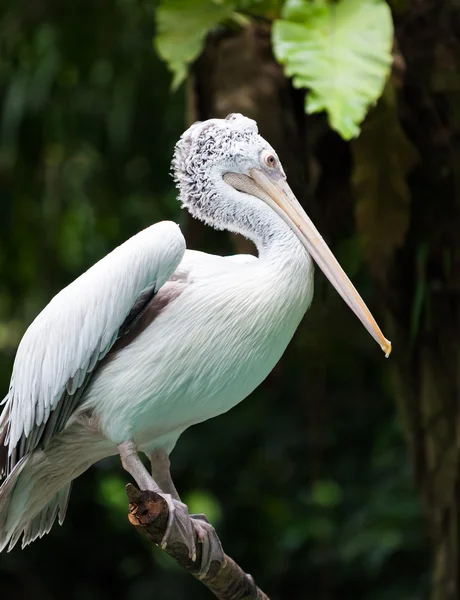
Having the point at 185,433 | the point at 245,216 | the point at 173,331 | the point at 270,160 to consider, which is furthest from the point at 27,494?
the point at 185,433

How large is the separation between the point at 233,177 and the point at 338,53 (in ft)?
3.84

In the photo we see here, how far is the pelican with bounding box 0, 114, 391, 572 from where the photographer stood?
322cm

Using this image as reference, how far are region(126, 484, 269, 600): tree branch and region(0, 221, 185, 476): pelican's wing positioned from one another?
0.48m

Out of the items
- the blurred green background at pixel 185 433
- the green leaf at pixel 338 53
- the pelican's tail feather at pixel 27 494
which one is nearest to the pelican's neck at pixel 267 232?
the green leaf at pixel 338 53

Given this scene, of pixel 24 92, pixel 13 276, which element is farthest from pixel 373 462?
pixel 24 92

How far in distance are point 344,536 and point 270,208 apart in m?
4.34

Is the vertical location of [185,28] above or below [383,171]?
above

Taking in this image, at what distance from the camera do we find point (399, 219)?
4.80m

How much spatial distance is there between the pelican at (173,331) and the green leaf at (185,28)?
1.32m

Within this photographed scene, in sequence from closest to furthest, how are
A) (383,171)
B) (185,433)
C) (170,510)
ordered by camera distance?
(170,510) → (383,171) → (185,433)

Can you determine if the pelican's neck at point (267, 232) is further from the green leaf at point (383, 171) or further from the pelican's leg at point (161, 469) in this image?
the green leaf at point (383, 171)

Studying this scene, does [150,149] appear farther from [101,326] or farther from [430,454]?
[101,326]

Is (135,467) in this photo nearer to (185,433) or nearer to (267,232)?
(267,232)

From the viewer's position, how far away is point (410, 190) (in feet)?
16.8
